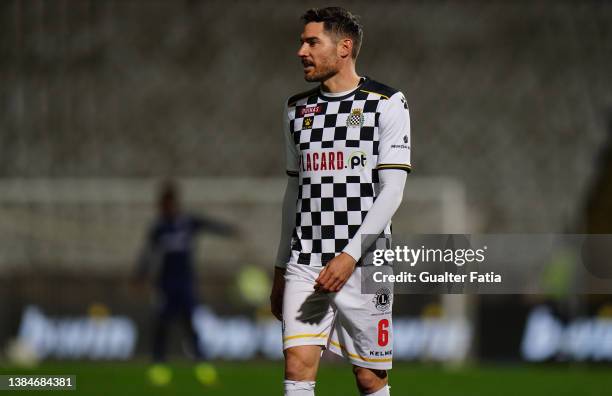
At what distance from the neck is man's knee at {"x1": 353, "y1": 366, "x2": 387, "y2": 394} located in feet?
3.52

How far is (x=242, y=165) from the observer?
2048 cm

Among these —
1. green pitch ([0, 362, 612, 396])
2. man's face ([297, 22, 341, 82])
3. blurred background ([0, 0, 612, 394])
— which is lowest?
green pitch ([0, 362, 612, 396])

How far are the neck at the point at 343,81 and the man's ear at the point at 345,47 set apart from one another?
0.05 metres

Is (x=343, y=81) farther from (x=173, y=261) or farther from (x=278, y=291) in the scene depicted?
(x=173, y=261)

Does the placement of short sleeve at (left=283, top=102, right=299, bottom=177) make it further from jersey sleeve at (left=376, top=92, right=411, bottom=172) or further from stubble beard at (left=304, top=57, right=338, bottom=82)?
jersey sleeve at (left=376, top=92, right=411, bottom=172)

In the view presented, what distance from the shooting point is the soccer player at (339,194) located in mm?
4105

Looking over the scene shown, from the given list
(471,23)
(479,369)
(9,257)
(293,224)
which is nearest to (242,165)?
(471,23)

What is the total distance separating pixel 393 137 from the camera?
407 centimetres

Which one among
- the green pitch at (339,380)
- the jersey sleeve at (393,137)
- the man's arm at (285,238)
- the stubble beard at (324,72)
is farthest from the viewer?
the green pitch at (339,380)

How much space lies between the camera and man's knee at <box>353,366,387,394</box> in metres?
4.19

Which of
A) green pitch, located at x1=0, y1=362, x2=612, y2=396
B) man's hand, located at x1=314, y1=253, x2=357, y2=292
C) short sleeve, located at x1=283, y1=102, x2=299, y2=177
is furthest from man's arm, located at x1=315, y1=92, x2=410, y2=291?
green pitch, located at x1=0, y1=362, x2=612, y2=396

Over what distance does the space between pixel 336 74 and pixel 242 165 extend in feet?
53.5

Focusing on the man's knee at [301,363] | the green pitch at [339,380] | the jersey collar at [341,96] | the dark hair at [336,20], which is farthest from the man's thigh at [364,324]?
the green pitch at [339,380]

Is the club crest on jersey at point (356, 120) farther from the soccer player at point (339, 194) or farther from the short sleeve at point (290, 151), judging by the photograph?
the short sleeve at point (290, 151)
